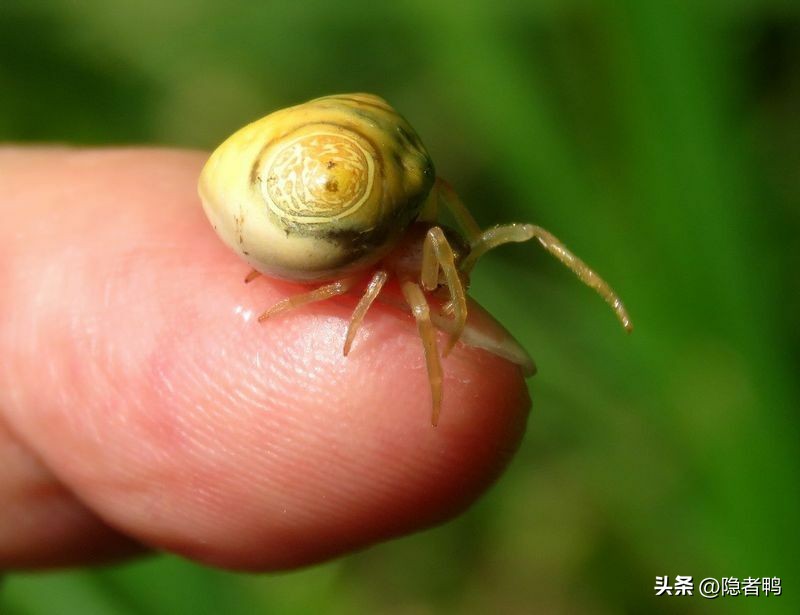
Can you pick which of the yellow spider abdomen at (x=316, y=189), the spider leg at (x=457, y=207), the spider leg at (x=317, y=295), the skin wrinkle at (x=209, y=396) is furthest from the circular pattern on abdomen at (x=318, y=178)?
the spider leg at (x=457, y=207)

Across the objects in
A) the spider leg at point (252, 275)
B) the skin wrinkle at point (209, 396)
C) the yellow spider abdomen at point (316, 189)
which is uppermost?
the yellow spider abdomen at point (316, 189)

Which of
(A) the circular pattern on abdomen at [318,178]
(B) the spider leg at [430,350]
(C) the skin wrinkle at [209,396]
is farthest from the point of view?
(C) the skin wrinkle at [209,396]

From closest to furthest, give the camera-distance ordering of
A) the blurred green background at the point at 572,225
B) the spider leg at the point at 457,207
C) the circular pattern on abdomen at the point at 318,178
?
the circular pattern on abdomen at the point at 318,178
the spider leg at the point at 457,207
the blurred green background at the point at 572,225

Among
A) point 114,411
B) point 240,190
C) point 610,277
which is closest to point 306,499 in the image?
point 114,411

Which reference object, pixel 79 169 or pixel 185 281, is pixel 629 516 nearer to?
pixel 185 281

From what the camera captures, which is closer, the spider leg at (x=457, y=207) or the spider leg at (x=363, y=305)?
the spider leg at (x=363, y=305)

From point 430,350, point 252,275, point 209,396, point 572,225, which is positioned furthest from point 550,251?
point 572,225

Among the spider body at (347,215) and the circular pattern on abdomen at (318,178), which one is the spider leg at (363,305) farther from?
the circular pattern on abdomen at (318,178)
